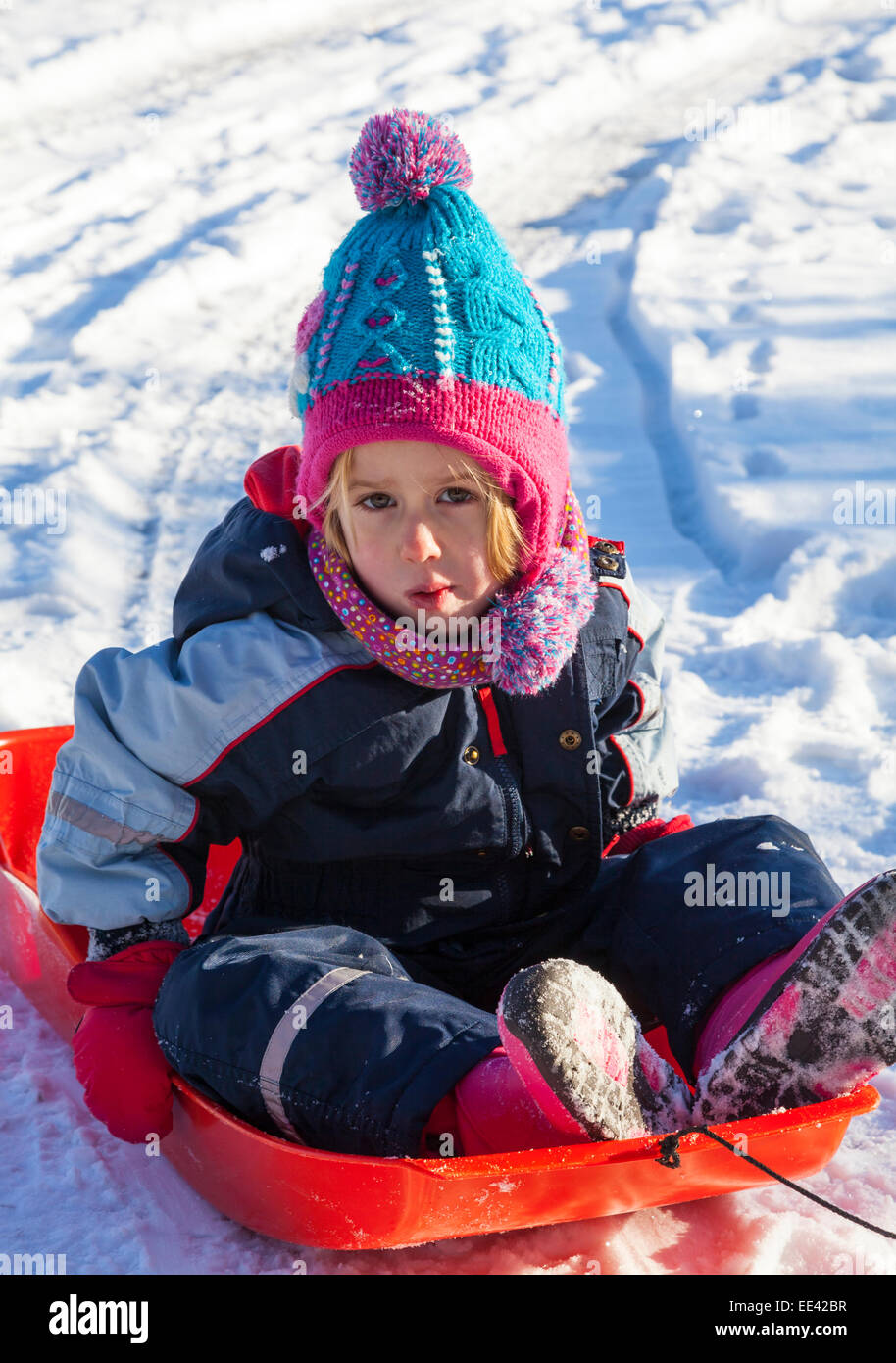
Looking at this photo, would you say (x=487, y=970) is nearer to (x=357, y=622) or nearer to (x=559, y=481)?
(x=357, y=622)

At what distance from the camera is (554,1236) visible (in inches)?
47.3

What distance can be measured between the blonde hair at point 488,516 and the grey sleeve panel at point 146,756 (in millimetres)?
126

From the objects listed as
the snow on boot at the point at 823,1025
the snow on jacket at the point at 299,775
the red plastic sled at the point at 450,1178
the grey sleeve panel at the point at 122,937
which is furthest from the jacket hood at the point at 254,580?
the snow on boot at the point at 823,1025

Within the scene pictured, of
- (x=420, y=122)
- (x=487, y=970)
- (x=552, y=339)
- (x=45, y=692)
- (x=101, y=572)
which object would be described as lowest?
(x=487, y=970)

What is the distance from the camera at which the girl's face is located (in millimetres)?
1344

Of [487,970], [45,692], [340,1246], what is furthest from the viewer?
[45,692]

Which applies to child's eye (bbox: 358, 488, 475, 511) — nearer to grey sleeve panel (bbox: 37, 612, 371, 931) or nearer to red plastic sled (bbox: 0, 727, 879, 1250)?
grey sleeve panel (bbox: 37, 612, 371, 931)

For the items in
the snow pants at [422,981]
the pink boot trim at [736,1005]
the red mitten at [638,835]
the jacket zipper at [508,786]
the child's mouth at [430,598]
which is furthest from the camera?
the red mitten at [638,835]

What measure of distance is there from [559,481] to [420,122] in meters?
0.40

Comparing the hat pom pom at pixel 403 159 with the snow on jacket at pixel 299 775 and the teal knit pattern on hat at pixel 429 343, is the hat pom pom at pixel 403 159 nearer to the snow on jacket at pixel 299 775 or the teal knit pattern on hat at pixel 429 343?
the teal knit pattern on hat at pixel 429 343

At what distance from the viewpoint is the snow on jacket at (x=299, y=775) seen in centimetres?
139

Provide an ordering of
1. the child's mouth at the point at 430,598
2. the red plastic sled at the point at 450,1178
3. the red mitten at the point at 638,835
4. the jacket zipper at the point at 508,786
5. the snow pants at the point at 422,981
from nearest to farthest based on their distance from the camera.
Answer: the red plastic sled at the point at 450,1178, the snow pants at the point at 422,981, the child's mouth at the point at 430,598, the jacket zipper at the point at 508,786, the red mitten at the point at 638,835

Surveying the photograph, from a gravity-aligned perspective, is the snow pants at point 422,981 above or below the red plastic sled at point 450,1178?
above
